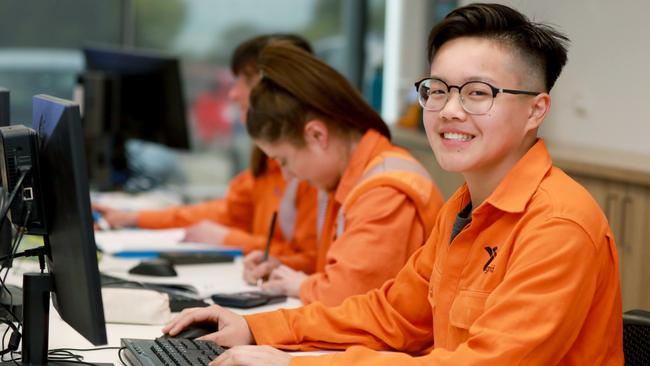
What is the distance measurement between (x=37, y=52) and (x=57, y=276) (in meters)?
3.90

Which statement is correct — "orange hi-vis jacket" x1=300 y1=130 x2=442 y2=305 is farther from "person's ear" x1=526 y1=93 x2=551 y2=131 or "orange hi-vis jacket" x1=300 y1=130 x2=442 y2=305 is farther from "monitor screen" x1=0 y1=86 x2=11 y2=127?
"monitor screen" x1=0 y1=86 x2=11 y2=127

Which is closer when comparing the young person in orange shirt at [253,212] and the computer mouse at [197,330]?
the computer mouse at [197,330]

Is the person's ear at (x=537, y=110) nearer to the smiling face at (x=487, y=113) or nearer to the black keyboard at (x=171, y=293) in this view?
the smiling face at (x=487, y=113)

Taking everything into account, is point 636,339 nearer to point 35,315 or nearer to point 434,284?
point 434,284

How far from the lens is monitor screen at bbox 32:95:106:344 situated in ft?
4.75

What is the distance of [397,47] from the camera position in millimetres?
5262

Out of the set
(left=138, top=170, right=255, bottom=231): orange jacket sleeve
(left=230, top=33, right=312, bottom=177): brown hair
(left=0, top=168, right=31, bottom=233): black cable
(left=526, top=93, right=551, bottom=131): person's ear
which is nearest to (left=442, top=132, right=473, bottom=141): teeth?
(left=526, top=93, right=551, bottom=131): person's ear

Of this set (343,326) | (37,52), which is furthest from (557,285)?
(37,52)

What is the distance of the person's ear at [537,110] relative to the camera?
1.62 metres

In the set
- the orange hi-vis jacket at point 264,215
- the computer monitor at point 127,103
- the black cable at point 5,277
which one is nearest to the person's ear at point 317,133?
the orange hi-vis jacket at point 264,215

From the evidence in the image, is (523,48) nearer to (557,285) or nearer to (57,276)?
(557,285)

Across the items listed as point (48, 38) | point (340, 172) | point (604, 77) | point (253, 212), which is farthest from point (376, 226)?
point (48, 38)

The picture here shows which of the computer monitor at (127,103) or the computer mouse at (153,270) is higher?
the computer monitor at (127,103)

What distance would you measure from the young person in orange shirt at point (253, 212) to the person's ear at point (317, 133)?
1.41ft
